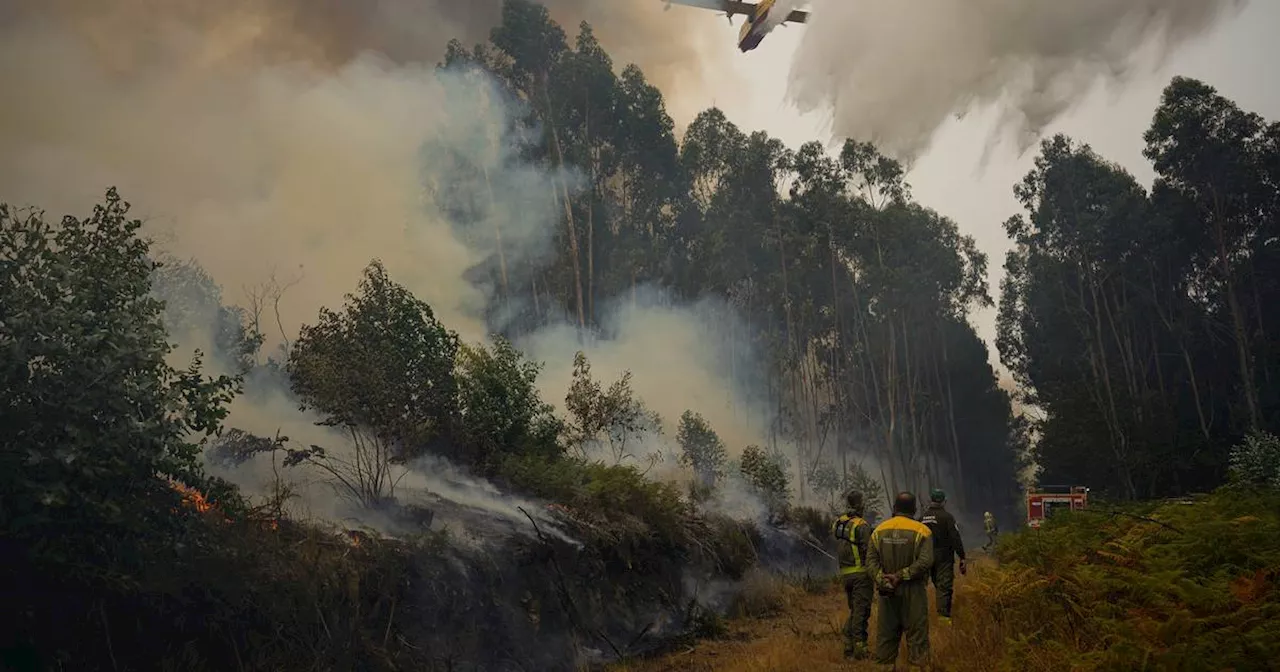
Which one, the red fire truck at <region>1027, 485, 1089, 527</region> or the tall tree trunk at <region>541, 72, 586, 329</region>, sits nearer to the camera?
the red fire truck at <region>1027, 485, 1089, 527</region>

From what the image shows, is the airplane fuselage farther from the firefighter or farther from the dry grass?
the firefighter

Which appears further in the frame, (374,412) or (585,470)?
(585,470)

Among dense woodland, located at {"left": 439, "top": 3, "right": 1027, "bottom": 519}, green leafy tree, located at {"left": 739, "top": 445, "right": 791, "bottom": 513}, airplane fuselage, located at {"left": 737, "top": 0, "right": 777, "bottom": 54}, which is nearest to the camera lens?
airplane fuselage, located at {"left": 737, "top": 0, "right": 777, "bottom": 54}

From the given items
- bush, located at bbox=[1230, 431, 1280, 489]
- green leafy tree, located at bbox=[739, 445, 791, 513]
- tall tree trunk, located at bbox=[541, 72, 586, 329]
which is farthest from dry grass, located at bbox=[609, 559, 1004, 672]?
tall tree trunk, located at bbox=[541, 72, 586, 329]

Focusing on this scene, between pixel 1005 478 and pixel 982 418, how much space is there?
6763 mm

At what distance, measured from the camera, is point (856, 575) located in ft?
32.4

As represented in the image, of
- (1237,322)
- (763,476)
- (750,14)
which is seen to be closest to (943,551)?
(750,14)

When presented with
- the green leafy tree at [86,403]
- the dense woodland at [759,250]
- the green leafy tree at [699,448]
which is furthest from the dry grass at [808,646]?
the dense woodland at [759,250]

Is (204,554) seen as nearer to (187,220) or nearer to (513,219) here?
(187,220)

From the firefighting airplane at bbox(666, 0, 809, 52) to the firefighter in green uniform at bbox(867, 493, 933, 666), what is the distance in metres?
16.4

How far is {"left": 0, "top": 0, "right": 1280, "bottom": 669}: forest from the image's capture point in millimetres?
7906

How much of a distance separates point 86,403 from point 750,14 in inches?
744

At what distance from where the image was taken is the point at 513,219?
4934 centimetres

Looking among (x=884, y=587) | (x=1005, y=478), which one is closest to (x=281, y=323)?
(x=884, y=587)
